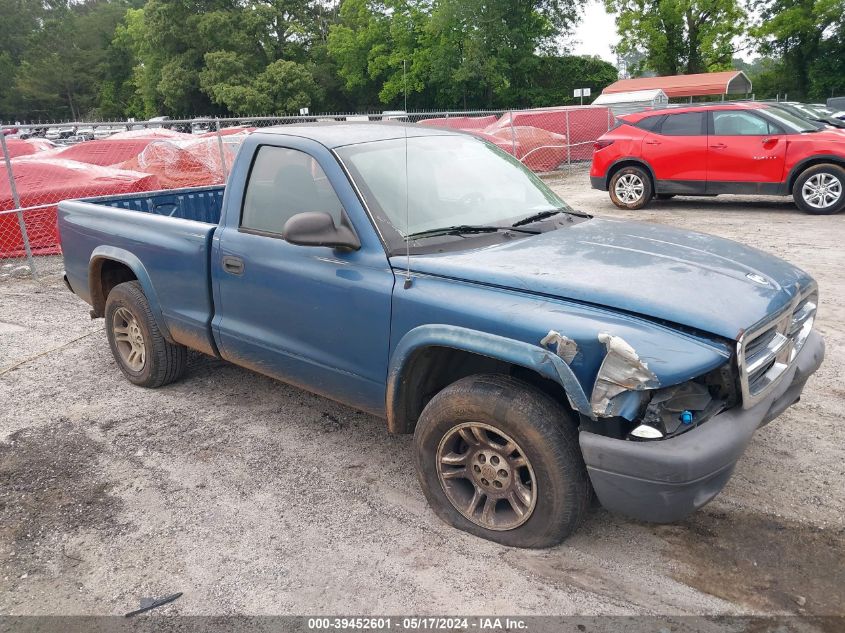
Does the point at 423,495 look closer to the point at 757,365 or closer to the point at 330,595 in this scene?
the point at 330,595

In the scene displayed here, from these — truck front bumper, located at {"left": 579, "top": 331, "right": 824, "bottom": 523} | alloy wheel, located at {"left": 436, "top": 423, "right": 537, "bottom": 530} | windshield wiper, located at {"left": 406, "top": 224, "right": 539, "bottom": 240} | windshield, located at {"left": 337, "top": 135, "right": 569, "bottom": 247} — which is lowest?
alloy wheel, located at {"left": 436, "top": 423, "right": 537, "bottom": 530}

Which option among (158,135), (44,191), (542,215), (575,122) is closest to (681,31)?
(575,122)

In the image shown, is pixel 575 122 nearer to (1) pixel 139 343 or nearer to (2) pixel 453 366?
(1) pixel 139 343

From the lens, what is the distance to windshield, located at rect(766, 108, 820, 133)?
1072 cm

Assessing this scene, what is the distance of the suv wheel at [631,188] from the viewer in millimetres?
12016

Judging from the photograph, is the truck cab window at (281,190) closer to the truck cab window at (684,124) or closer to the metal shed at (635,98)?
the truck cab window at (684,124)

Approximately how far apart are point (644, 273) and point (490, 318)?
2.42 ft

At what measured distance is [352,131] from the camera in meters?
4.03

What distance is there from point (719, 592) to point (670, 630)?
33cm

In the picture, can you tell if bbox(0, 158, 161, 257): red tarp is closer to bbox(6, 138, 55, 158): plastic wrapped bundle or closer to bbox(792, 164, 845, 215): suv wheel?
bbox(6, 138, 55, 158): plastic wrapped bundle

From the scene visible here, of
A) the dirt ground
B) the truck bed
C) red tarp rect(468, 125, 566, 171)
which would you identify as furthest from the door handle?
red tarp rect(468, 125, 566, 171)

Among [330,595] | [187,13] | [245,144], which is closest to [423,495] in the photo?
[330,595]

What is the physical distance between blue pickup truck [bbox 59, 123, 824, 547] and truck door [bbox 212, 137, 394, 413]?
0.4 inches

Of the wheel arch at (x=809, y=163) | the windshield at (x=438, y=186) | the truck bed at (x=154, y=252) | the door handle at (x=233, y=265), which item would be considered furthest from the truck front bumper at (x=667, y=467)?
the wheel arch at (x=809, y=163)
